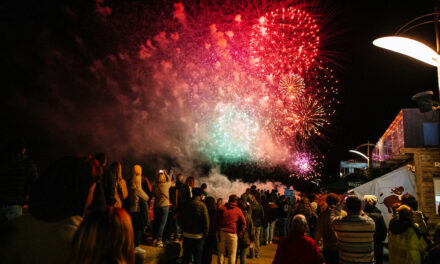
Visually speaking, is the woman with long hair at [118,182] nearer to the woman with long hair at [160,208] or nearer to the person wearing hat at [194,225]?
the person wearing hat at [194,225]

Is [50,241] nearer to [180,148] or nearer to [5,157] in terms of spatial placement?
[5,157]

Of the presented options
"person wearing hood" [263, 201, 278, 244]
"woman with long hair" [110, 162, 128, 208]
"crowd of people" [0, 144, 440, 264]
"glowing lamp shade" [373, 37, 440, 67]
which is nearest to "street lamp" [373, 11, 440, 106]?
"glowing lamp shade" [373, 37, 440, 67]

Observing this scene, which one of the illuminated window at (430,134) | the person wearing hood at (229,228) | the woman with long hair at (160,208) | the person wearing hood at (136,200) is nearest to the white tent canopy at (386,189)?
the illuminated window at (430,134)

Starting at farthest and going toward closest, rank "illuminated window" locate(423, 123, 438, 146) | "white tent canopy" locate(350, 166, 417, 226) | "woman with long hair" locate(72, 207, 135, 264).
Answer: "illuminated window" locate(423, 123, 438, 146) → "white tent canopy" locate(350, 166, 417, 226) → "woman with long hair" locate(72, 207, 135, 264)

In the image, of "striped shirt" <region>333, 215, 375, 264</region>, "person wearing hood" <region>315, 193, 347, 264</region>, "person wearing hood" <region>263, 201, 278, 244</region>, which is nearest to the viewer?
"striped shirt" <region>333, 215, 375, 264</region>

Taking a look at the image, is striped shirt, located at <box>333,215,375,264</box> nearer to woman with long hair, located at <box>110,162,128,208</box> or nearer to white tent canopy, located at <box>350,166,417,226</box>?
woman with long hair, located at <box>110,162,128,208</box>

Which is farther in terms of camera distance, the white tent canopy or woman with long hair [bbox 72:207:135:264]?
the white tent canopy

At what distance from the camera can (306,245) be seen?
5.07 m

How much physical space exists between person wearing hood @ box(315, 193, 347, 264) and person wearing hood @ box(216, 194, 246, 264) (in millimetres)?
2044

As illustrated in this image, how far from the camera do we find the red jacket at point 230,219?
858 cm

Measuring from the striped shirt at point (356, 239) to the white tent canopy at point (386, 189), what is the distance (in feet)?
37.8

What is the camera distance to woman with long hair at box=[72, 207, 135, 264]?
2.41 metres

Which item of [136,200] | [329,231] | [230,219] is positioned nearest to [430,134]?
[329,231]

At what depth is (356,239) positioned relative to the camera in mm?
5996
